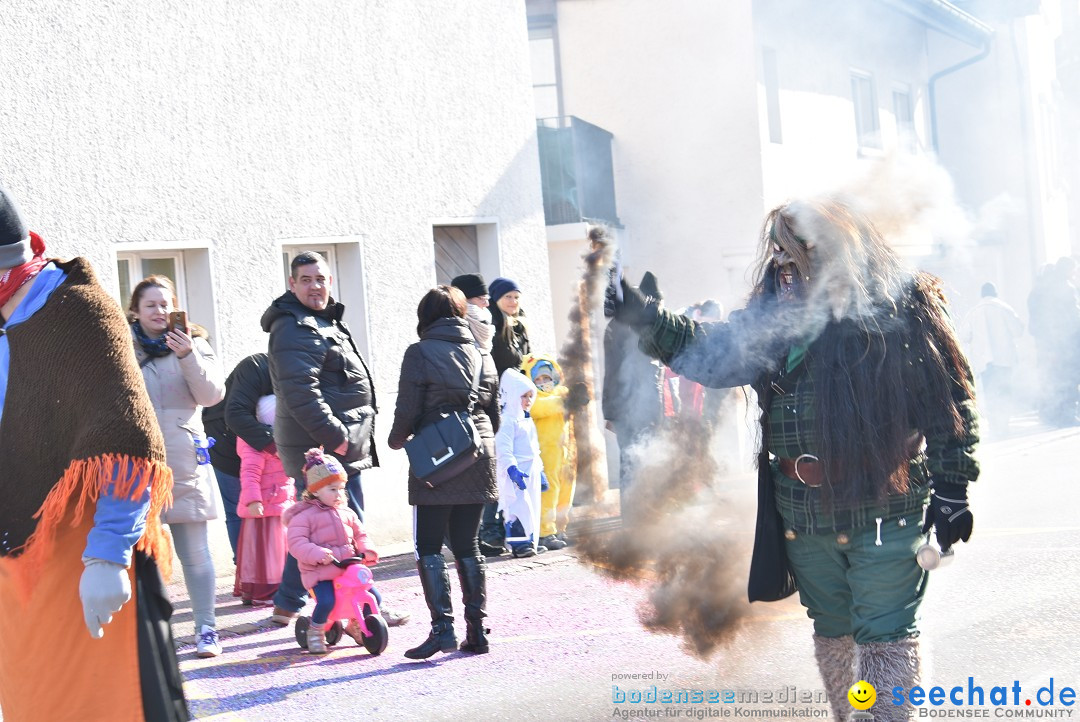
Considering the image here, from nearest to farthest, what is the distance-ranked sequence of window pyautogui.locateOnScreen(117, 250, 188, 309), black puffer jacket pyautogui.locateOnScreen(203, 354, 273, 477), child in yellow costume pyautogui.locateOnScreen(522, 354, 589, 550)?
black puffer jacket pyautogui.locateOnScreen(203, 354, 273, 477) → child in yellow costume pyautogui.locateOnScreen(522, 354, 589, 550) → window pyautogui.locateOnScreen(117, 250, 188, 309)

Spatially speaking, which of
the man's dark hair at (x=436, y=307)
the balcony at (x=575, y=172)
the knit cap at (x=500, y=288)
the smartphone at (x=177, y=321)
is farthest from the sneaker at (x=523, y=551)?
the balcony at (x=575, y=172)

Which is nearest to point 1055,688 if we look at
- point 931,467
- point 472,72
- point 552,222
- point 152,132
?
point 931,467

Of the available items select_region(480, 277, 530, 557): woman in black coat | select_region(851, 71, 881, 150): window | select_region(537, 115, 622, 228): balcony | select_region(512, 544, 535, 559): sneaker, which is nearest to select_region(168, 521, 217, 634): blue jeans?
select_region(480, 277, 530, 557): woman in black coat

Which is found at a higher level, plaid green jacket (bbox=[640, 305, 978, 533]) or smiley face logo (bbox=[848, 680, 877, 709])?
plaid green jacket (bbox=[640, 305, 978, 533])

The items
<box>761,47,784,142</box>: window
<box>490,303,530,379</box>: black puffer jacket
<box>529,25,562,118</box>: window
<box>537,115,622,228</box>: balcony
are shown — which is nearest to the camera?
<box>490,303,530,379</box>: black puffer jacket

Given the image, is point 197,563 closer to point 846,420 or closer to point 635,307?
point 635,307

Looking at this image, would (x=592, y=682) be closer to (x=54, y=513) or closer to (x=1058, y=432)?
(x=54, y=513)

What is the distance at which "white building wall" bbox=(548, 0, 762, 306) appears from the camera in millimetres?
11645

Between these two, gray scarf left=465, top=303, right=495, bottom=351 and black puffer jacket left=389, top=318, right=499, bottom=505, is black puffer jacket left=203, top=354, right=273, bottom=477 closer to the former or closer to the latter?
gray scarf left=465, top=303, right=495, bottom=351

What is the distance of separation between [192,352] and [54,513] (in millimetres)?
3145

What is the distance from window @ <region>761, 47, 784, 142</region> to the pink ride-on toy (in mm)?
6039

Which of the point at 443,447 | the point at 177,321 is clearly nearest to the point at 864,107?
the point at 443,447

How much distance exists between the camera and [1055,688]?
193 inches

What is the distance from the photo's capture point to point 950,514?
381 centimetres
